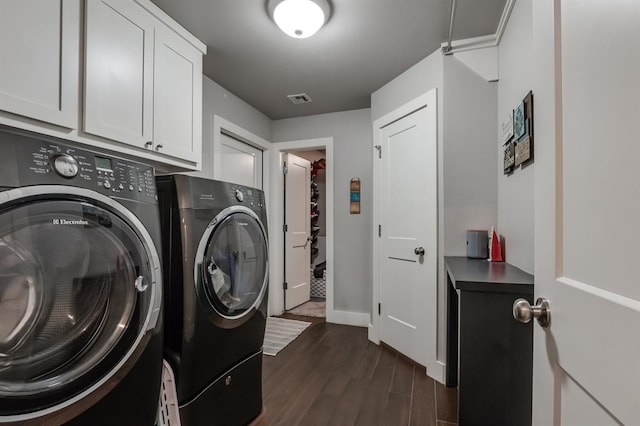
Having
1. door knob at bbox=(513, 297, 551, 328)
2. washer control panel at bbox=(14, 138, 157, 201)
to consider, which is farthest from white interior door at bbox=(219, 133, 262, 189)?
door knob at bbox=(513, 297, 551, 328)

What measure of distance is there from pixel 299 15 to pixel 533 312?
186cm

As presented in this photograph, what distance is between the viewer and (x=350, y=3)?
1865 mm

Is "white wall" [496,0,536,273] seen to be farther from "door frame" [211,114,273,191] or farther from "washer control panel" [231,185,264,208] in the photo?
"door frame" [211,114,273,191]

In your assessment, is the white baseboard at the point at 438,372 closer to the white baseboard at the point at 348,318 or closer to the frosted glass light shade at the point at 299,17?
the white baseboard at the point at 348,318

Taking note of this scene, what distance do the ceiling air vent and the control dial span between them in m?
2.51

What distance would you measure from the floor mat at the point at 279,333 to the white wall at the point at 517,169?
2.05 m

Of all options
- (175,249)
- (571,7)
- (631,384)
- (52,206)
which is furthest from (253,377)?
(571,7)

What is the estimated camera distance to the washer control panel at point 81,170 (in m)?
0.86

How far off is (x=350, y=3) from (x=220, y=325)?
6.21 feet

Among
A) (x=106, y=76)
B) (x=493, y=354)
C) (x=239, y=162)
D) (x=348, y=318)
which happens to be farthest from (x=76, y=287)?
(x=348, y=318)

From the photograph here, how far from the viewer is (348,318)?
11.8ft

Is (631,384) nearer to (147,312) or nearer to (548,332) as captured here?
(548,332)

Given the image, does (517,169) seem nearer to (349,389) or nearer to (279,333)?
(349,389)

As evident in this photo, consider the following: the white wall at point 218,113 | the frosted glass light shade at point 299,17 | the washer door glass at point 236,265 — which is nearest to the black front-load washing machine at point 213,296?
the washer door glass at point 236,265
